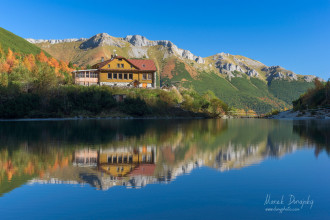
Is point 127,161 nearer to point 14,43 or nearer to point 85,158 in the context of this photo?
point 85,158

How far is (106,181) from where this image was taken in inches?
449

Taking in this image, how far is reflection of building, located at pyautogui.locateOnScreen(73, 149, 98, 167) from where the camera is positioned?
47.5ft

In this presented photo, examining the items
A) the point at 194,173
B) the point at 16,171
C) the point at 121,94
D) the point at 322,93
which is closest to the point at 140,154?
the point at 194,173

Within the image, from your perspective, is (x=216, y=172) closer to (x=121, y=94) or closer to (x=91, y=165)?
(x=91, y=165)

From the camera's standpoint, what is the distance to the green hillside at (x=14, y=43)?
15500 centimetres

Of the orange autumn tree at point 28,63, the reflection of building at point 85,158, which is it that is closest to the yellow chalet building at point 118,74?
the orange autumn tree at point 28,63

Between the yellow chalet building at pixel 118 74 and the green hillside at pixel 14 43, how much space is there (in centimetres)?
9582

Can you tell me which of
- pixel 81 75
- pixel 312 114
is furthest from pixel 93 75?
pixel 312 114

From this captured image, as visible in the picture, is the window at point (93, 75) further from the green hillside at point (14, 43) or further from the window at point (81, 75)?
the green hillside at point (14, 43)

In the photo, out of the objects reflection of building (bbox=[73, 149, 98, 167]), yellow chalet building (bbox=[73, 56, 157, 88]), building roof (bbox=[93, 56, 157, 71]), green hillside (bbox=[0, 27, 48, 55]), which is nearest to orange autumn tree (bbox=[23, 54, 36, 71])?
yellow chalet building (bbox=[73, 56, 157, 88])

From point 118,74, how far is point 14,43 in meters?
118

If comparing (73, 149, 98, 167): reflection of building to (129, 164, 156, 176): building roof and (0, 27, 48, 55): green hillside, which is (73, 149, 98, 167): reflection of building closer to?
(129, 164, 156, 176): building roof

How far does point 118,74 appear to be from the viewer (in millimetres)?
76562

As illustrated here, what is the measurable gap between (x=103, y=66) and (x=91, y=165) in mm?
63185
